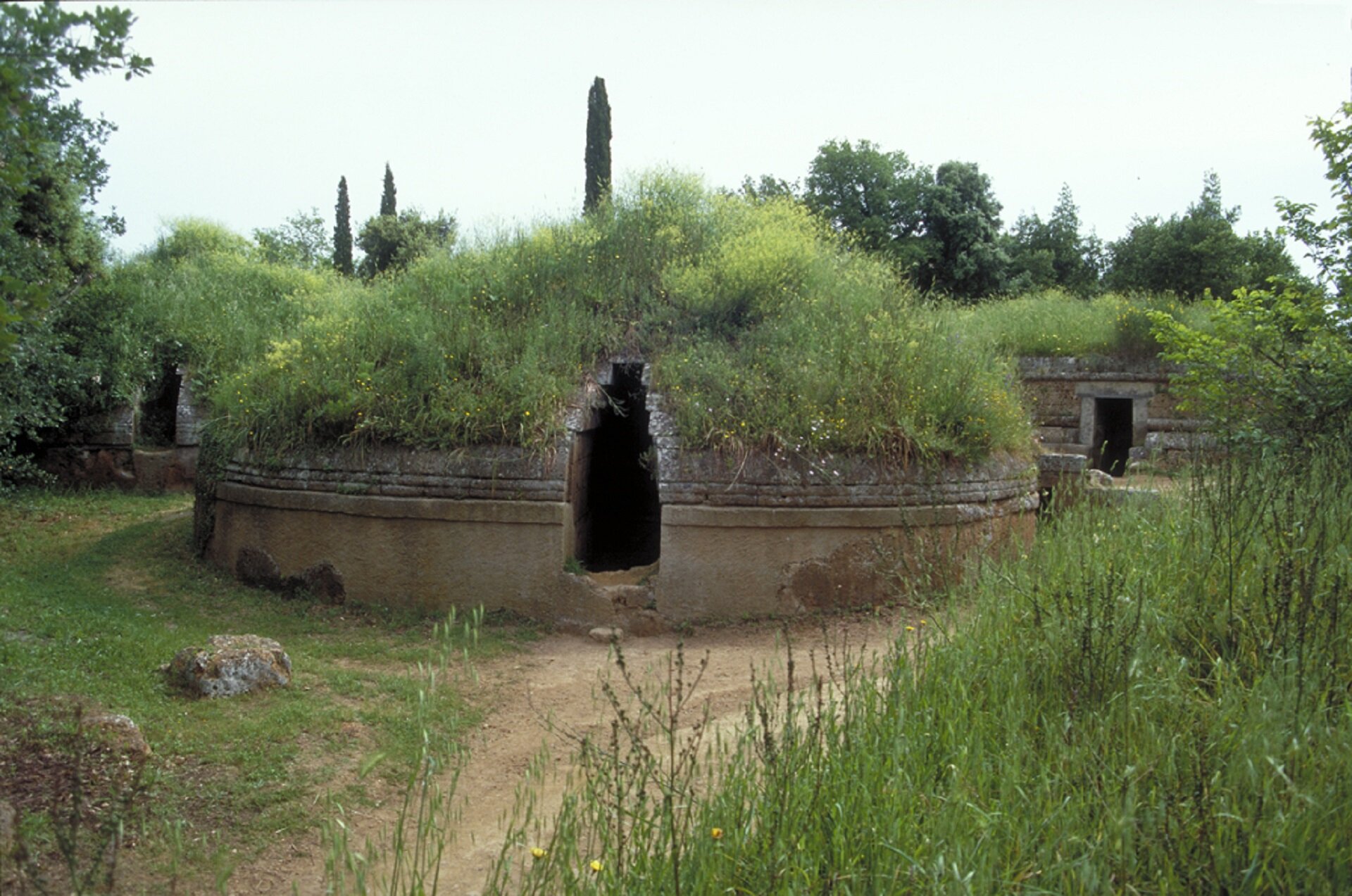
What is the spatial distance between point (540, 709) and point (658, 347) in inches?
165

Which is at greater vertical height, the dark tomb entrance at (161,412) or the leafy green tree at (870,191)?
the leafy green tree at (870,191)

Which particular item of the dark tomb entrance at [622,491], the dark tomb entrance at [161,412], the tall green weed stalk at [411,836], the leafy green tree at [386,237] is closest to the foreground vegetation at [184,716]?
the tall green weed stalk at [411,836]

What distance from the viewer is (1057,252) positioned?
35562 millimetres

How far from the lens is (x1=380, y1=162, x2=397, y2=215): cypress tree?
28.1m

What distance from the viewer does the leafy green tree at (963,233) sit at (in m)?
30.5

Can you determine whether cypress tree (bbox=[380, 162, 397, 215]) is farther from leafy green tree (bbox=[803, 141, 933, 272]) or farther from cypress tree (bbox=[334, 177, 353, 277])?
leafy green tree (bbox=[803, 141, 933, 272])

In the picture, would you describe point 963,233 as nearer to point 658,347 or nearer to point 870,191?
point 870,191

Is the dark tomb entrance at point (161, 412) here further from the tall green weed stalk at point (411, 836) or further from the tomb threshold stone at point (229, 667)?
the tall green weed stalk at point (411, 836)

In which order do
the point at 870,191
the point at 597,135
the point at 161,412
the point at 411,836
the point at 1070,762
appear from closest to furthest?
the point at 1070,762 → the point at 411,836 → the point at 161,412 → the point at 597,135 → the point at 870,191

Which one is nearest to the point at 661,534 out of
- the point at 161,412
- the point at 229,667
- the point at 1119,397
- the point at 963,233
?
the point at 229,667

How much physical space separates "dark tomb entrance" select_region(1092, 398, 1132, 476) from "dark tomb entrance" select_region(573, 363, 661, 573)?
27.7 feet

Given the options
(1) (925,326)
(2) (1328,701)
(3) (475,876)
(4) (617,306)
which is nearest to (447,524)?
(4) (617,306)

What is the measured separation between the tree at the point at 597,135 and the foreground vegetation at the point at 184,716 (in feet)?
37.1

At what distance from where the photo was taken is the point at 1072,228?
35.7m
